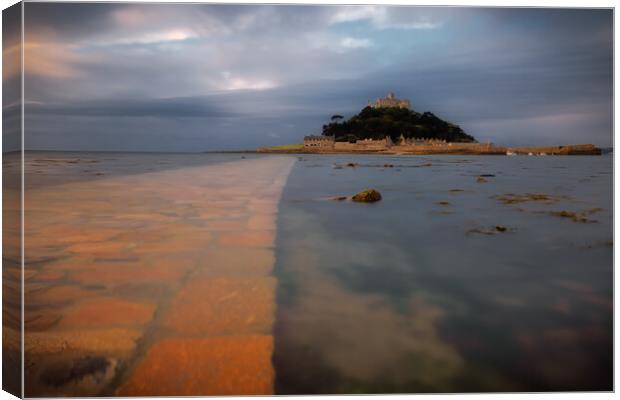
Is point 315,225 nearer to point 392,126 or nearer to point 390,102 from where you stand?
point 392,126

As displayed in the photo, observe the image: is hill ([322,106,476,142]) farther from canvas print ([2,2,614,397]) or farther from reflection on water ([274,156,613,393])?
reflection on water ([274,156,613,393])

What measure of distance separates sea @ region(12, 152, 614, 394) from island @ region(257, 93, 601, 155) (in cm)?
21

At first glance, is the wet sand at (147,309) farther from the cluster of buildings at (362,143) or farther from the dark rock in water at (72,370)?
the cluster of buildings at (362,143)

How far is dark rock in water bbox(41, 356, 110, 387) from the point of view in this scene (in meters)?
1.92

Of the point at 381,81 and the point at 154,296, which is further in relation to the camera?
the point at 381,81

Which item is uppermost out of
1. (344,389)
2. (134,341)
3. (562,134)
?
(562,134)

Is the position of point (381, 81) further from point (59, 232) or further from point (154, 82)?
point (59, 232)

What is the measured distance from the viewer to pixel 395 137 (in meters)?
4.44

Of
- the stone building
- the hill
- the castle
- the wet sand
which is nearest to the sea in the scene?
the wet sand

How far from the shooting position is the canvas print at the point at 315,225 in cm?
204

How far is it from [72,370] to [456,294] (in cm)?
211

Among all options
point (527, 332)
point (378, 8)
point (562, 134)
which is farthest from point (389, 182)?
point (527, 332)

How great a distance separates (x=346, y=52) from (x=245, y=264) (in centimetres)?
177

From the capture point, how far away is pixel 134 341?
6.58 feet
